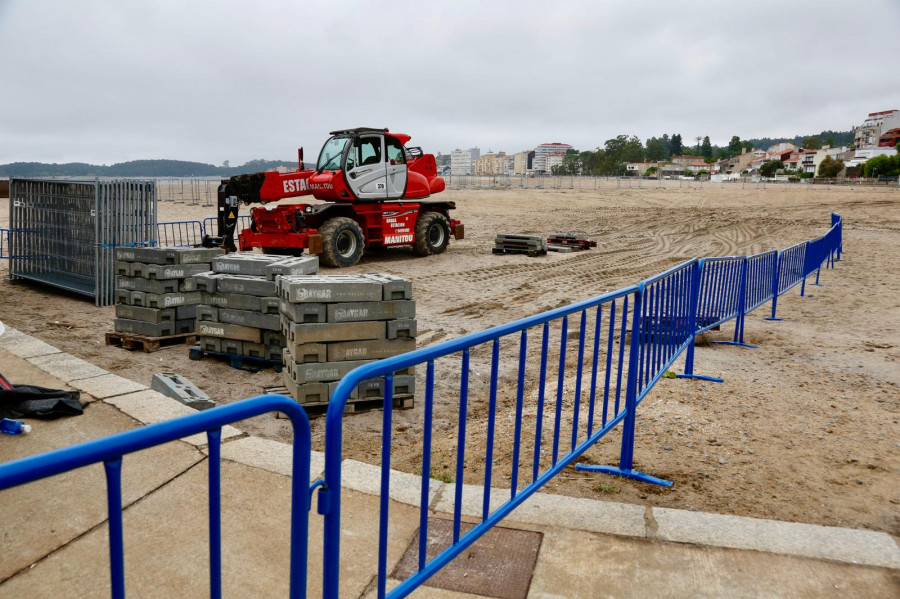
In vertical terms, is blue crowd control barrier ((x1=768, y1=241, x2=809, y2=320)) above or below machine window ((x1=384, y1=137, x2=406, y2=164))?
below

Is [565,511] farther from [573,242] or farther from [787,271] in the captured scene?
[573,242]

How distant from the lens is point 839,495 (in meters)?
4.46

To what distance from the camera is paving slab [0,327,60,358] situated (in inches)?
285

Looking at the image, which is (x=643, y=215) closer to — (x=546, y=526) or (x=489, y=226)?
(x=489, y=226)

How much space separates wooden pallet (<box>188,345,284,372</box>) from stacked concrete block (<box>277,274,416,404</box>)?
1090 mm

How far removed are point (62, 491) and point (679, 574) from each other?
11.7 ft

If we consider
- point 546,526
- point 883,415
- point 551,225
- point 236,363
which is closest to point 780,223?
point 551,225

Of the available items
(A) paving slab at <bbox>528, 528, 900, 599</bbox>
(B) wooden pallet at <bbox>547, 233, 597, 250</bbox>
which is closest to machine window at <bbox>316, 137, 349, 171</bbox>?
(B) wooden pallet at <bbox>547, 233, 597, 250</bbox>

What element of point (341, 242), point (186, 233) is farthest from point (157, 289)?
point (186, 233)

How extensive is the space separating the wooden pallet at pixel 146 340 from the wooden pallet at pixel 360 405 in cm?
298

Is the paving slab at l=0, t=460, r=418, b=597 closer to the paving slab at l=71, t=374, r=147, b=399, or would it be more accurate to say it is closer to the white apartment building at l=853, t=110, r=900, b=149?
the paving slab at l=71, t=374, r=147, b=399

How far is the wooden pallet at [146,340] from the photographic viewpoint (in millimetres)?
8594

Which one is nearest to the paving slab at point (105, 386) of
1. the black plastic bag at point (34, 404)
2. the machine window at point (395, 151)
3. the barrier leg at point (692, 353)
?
the black plastic bag at point (34, 404)

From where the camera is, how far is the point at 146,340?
8.57 m
